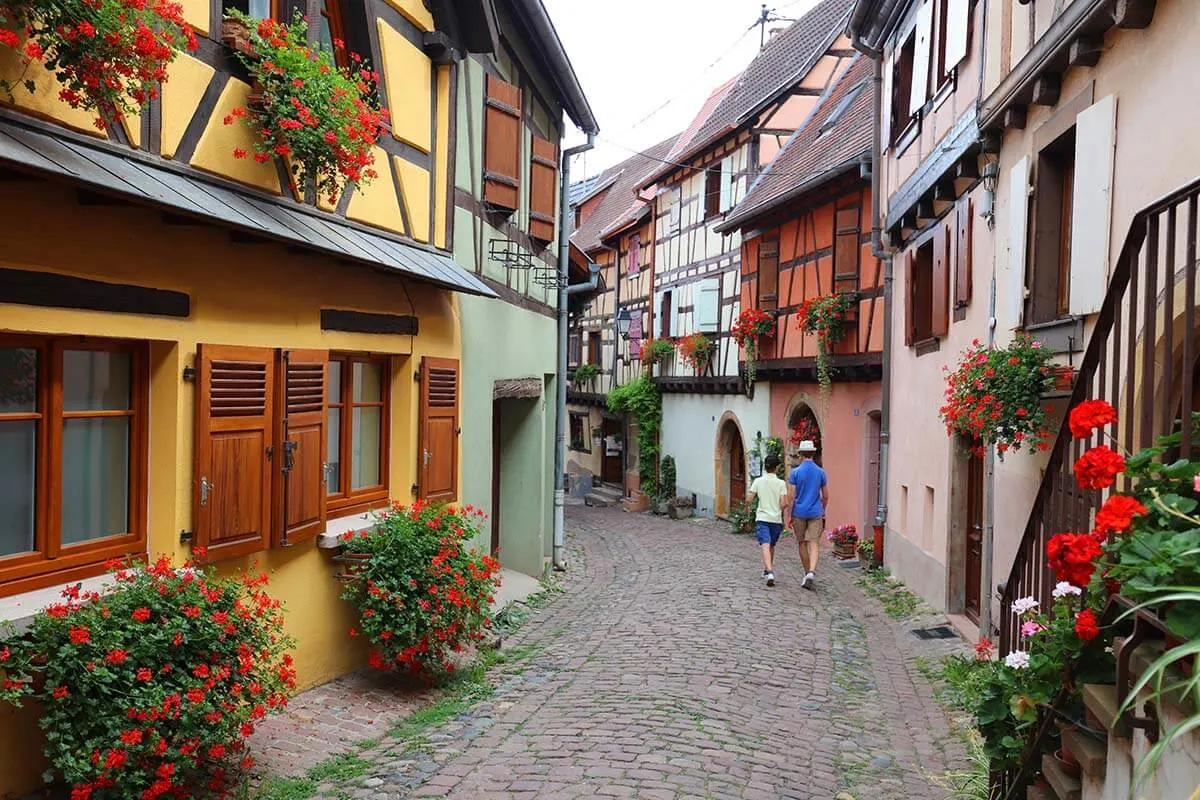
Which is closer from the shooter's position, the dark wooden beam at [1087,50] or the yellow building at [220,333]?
the yellow building at [220,333]

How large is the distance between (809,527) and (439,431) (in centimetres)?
474

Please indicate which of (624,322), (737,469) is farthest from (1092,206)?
(624,322)

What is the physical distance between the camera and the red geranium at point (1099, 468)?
3049mm

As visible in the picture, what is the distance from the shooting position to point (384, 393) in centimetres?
805

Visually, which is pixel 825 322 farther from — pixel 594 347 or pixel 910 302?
pixel 594 347

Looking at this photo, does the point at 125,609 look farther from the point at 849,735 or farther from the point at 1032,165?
the point at 1032,165

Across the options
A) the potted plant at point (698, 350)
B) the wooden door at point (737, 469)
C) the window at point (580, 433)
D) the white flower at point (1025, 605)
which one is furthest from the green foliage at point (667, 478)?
the white flower at point (1025, 605)

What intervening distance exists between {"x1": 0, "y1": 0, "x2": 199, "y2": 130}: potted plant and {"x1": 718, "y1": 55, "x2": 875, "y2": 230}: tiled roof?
10.7 metres

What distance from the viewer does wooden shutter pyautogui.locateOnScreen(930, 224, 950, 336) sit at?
10.1 m

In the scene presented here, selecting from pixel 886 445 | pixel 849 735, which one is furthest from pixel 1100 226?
pixel 886 445

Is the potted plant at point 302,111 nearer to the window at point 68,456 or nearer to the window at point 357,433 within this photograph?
the window at point 68,456

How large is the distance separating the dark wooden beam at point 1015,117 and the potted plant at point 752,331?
1035cm

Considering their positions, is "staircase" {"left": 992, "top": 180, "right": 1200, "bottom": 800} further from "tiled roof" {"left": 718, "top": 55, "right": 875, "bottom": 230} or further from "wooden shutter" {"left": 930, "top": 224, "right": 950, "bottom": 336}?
"tiled roof" {"left": 718, "top": 55, "right": 875, "bottom": 230}

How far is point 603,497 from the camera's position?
27.5 metres
